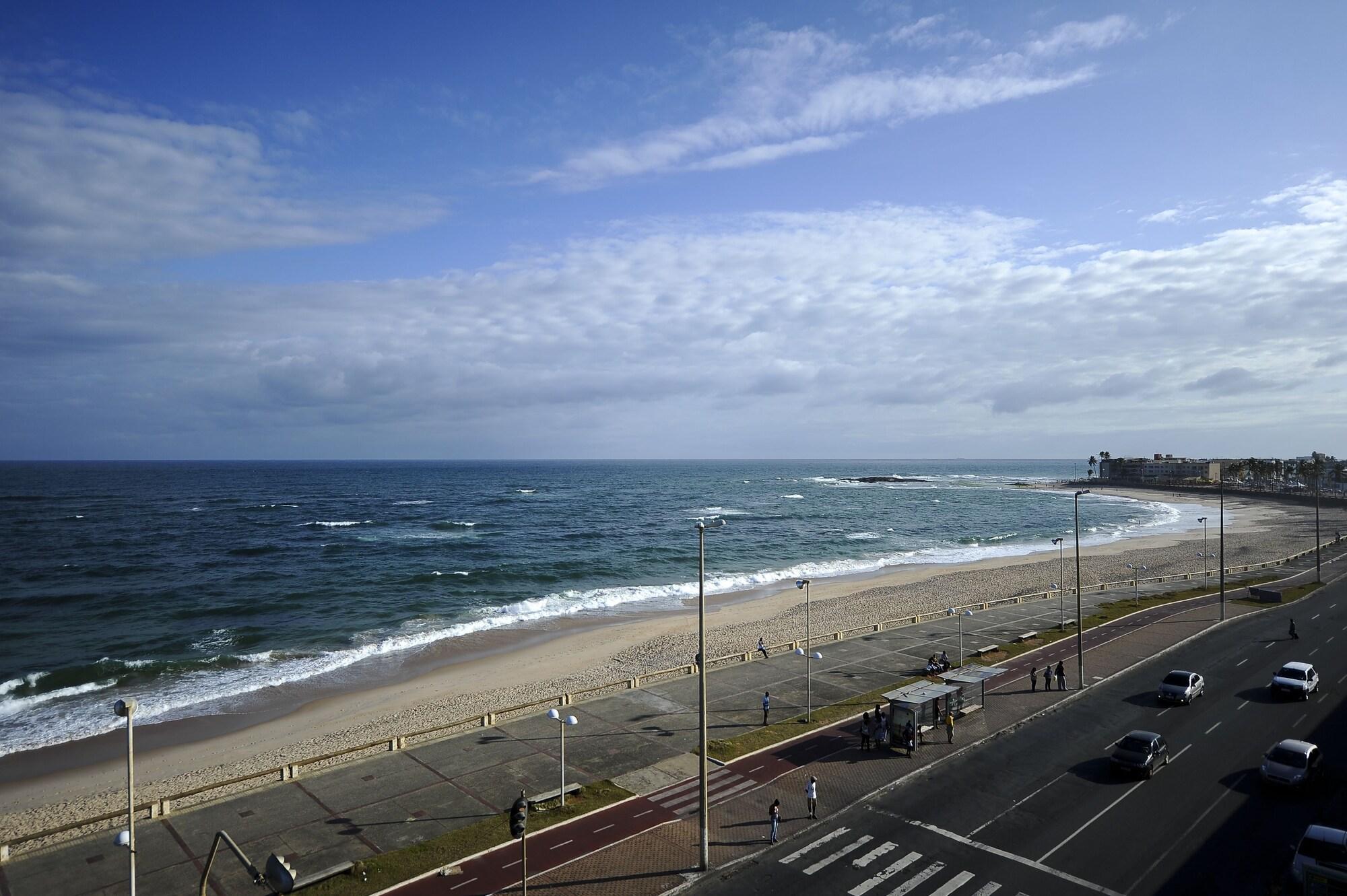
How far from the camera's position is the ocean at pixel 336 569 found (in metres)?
45.5

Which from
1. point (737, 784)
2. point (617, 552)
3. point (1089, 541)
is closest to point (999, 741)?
point (737, 784)

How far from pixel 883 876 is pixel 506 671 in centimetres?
3093

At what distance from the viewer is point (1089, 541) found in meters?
101

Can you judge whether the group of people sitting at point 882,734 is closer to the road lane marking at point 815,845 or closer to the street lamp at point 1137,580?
the road lane marking at point 815,845

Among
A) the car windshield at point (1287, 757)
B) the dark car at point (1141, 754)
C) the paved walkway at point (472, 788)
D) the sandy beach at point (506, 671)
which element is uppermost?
the car windshield at point (1287, 757)

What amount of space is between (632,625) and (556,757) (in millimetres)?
28893

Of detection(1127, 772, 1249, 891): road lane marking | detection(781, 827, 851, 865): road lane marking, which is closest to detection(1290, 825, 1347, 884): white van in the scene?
detection(1127, 772, 1249, 891): road lane marking

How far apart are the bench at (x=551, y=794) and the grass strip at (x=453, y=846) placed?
0.14 meters

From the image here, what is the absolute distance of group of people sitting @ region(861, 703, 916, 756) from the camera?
27500 millimetres

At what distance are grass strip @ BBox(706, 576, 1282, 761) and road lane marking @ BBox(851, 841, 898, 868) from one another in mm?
7655

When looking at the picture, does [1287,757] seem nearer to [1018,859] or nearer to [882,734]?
[1018,859]

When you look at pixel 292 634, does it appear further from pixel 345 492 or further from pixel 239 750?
pixel 345 492

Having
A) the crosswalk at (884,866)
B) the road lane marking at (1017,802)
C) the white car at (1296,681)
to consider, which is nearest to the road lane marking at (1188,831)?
the crosswalk at (884,866)

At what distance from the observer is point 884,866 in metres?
19.5
